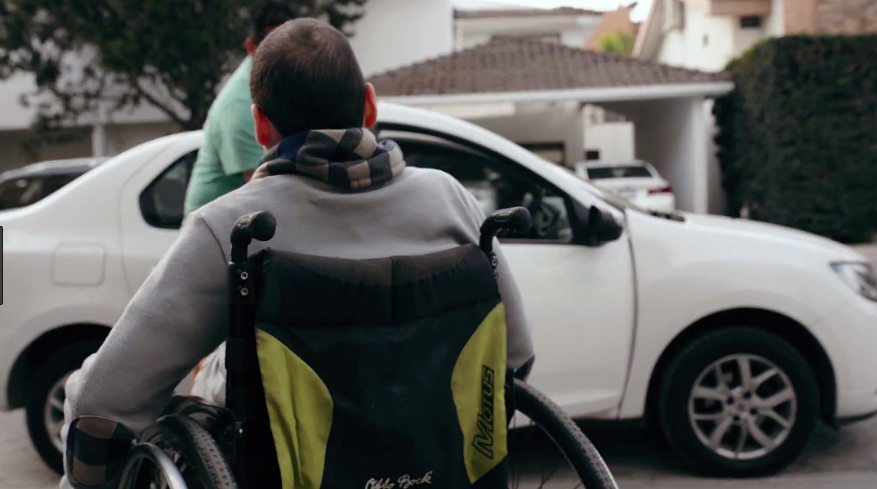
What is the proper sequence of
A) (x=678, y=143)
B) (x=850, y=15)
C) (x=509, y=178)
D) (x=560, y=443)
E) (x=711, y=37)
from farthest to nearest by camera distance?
(x=711, y=37) → (x=678, y=143) → (x=850, y=15) → (x=509, y=178) → (x=560, y=443)

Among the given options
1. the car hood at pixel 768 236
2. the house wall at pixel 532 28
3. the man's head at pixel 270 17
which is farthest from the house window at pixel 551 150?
the man's head at pixel 270 17

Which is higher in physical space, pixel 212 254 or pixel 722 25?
pixel 722 25

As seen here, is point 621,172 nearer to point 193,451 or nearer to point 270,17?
point 270,17

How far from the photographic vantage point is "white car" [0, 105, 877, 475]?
450 cm

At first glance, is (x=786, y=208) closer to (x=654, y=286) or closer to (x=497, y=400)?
(x=654, y=286)

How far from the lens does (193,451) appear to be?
5.90ft

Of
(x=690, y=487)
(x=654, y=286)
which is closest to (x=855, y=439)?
(x=690, y=487)

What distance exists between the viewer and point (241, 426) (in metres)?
1.80

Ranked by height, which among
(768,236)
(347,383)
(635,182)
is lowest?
(635,182)

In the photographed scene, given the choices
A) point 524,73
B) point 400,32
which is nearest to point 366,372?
point 524,73

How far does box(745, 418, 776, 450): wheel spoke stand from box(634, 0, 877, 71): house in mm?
14712

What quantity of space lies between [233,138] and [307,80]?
5.80 ft

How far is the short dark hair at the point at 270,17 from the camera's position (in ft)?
12.0

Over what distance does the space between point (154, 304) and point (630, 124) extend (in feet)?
98.8
